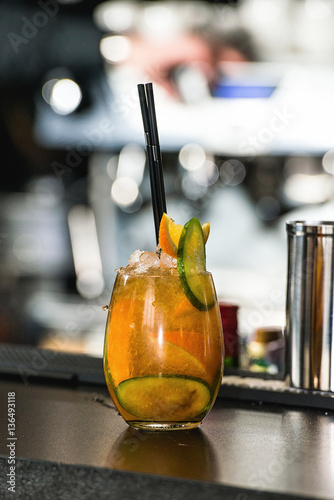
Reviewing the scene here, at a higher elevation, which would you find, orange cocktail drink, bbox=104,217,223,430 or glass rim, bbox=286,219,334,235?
glass rim, bbox=286,219,334,235

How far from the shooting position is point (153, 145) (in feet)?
2.60

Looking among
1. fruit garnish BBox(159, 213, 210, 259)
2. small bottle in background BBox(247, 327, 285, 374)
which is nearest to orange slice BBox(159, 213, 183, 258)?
fruit garnish BBox(159, 213, 210, 259)

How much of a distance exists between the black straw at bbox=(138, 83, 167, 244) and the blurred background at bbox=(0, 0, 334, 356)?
1.80 metres

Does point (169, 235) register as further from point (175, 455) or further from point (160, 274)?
point (175, 455)

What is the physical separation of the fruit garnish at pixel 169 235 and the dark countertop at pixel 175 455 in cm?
20

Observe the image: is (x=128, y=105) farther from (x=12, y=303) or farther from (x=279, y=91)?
(x=12, y=303)

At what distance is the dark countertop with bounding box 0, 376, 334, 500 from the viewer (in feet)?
1.94

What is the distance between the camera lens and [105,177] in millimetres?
2969

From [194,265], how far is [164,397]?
15 centimetres

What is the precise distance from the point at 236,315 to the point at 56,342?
76.9 inches

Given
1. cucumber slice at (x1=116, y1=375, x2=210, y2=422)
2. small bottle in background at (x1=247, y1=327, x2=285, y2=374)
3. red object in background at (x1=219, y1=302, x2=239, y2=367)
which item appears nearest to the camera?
cucumber slice at (x1=116, y1=375, x2=210, y2=422)

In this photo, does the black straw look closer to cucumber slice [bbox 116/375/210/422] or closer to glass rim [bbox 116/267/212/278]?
glass rim [bbox 116/267/212/278]

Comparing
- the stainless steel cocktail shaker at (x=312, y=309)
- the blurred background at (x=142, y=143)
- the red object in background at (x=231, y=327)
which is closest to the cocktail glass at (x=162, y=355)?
the stainless steel cocktail shaker at (x=312, y=309)

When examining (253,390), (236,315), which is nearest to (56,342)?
(236,315)
